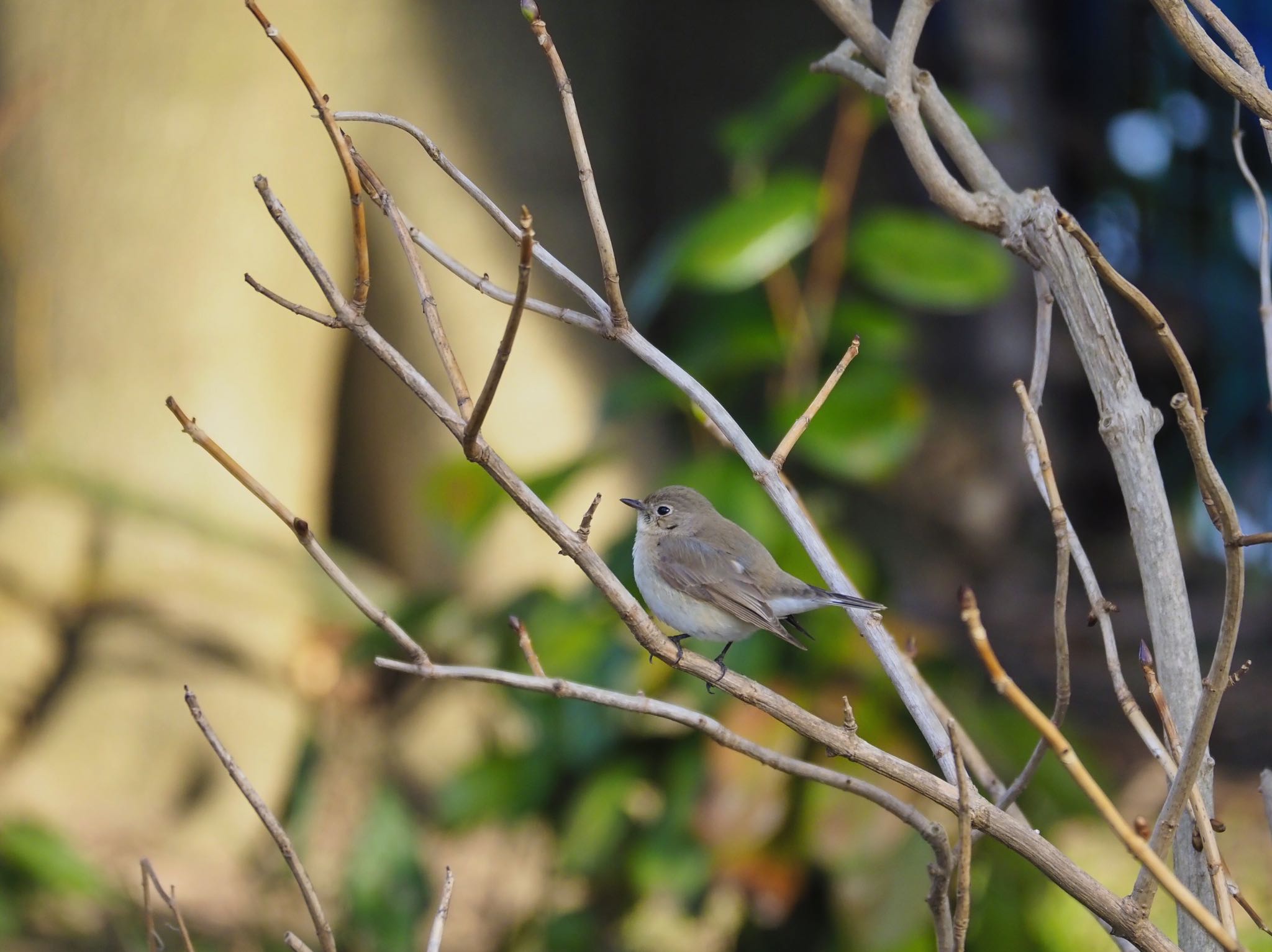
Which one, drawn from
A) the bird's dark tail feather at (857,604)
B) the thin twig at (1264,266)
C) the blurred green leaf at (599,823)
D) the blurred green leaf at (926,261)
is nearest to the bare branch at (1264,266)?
the thin twig at (1264,266)

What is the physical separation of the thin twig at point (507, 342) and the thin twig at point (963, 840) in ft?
1.78

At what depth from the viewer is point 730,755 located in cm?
353

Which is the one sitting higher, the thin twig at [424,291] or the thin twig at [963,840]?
the thin twig at [424,291]

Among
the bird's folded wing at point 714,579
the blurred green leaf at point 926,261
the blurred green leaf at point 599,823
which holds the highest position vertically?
the blurred green leaf at point 926,261

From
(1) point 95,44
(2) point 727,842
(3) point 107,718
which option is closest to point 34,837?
(3) point 107,718

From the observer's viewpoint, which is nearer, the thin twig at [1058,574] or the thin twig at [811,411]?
the thin twig at [1058,574]

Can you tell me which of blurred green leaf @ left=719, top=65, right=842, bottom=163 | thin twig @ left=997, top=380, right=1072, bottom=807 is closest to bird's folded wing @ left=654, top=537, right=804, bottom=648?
thin twig @ left=997, top=380, right=1072, bottom=807

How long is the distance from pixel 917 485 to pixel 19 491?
381 centimetres

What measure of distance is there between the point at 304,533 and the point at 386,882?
2.95 m

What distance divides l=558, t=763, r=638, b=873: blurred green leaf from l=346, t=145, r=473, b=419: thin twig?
2513 millimetres

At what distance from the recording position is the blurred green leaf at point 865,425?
3.60m

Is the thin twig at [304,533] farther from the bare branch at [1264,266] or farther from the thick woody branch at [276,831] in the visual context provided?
the bare branch at [1264,266]

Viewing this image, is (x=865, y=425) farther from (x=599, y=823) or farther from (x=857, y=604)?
(x=857, y=604)

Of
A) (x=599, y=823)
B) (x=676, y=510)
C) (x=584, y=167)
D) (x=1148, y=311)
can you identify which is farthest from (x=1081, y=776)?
(x=599, y=823)
